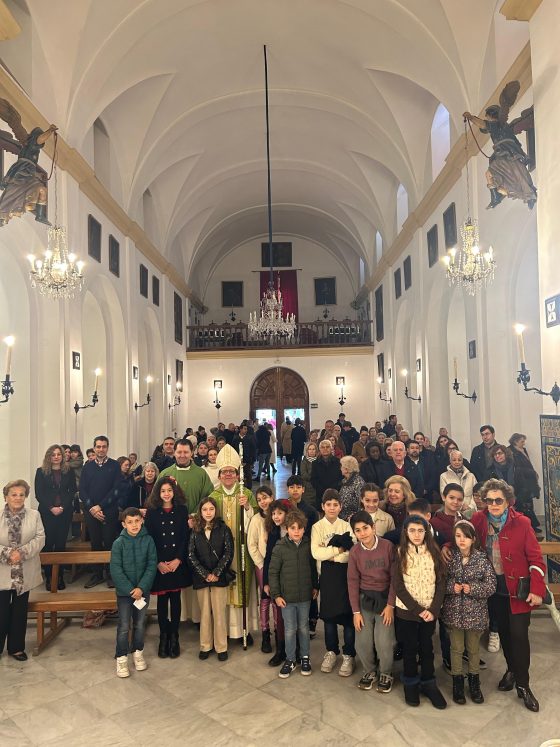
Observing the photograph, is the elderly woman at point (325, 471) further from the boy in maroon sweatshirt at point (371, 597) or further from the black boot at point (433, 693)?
the black boot at point (433, 693)

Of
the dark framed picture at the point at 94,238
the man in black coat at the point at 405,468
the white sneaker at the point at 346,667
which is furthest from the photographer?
the dark framed picture at the point at 94,238

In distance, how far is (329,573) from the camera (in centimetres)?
455

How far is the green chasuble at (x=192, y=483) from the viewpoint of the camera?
19.7ft

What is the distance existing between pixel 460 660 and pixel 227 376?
1950cm

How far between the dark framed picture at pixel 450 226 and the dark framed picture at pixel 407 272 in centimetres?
349

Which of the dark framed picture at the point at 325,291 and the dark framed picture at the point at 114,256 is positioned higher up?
the dark framed picture at the point at 325,291

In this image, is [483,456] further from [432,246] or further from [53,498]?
[432,246]

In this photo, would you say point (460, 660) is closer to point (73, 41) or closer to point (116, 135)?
point (73, 41)

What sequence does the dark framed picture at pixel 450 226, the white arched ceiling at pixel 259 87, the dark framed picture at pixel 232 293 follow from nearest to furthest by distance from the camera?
the white arched ceiling at pixel 259 87, the dark framed picture at pixel 450 226, the dark framed picture at pixel 232 293

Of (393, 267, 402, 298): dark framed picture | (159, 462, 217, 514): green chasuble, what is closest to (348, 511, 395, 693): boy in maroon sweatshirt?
(159, 462, 217, 514): green chasuble

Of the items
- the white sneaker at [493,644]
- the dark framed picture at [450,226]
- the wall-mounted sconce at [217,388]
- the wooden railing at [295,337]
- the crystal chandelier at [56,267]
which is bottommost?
the white sneaker at [493,644]

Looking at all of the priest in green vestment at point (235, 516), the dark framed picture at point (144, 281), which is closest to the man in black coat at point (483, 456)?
the priest in green vestment at point (235, 516)

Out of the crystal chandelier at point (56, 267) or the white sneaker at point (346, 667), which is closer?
the white sneaker at point (346, 667)

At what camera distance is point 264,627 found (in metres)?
4.96
